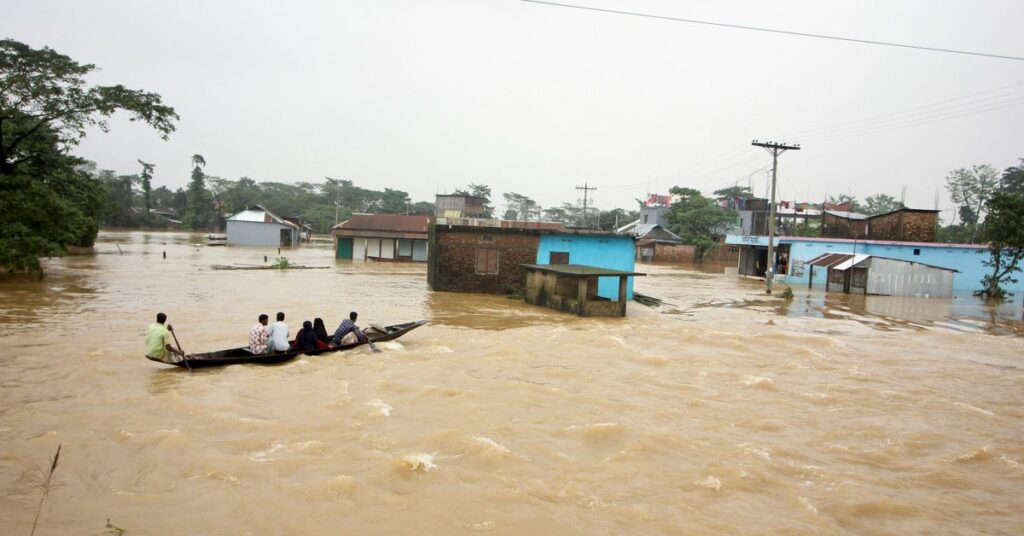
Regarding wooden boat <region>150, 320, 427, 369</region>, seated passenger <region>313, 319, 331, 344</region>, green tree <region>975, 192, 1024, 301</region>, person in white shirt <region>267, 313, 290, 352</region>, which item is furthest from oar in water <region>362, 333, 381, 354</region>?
green tree <region>975, 192, 1024, 301</region>

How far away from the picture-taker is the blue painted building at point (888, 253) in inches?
1395

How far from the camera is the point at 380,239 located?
44938 millimetres

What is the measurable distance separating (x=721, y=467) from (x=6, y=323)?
16896mm

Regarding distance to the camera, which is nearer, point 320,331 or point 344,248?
point 320,331

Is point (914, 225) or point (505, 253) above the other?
point (914, 225)

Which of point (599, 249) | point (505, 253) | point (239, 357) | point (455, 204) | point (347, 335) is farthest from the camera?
point (455, 204)

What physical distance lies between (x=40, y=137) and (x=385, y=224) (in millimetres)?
22386

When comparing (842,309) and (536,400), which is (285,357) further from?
(842,309)

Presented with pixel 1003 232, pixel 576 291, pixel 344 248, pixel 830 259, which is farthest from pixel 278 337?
pixel 344 248

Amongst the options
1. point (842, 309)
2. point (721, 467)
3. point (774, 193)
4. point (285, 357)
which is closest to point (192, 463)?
point (285, 357)

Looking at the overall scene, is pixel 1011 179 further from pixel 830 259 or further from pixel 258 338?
pixel 258 338

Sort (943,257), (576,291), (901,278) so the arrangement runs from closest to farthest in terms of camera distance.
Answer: (576,291)
(901,278)
(943,257)

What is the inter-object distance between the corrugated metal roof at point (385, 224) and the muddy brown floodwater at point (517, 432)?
26.9m

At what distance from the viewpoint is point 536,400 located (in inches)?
413
